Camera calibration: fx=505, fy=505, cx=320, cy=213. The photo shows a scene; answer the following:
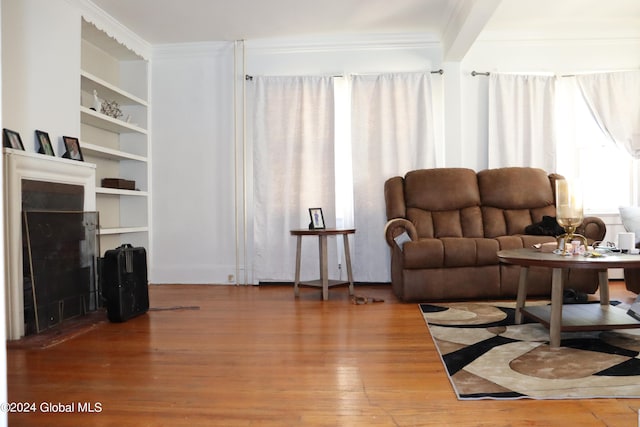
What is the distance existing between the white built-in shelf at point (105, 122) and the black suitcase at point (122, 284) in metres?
1.41

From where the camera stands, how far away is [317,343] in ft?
9.16

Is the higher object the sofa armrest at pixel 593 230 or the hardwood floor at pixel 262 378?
the sofa armrest at pixel 593 230

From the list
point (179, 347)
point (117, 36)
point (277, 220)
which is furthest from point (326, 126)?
point (179, 347)

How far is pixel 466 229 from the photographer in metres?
4.59

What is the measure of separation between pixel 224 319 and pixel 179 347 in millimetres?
761

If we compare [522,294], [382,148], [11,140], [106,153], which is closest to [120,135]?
[106,153]

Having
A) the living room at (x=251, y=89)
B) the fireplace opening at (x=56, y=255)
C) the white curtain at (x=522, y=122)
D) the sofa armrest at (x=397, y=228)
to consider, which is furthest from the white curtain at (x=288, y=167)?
the fireplace opening at (x=56, y=255)

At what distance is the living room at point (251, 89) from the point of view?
5.11m

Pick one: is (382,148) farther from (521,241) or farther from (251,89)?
(521,241)

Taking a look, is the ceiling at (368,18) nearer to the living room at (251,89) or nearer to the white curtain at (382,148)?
the living room at (251,89)

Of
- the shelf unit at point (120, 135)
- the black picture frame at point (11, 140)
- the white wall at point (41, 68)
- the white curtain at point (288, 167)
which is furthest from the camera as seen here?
the white curtain at point (288, 167)

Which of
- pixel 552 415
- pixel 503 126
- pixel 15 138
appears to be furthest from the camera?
pixel 503 126

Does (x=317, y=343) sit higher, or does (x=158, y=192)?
(x=158, y=192)

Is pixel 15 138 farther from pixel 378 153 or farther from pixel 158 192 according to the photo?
pixel 378 153
